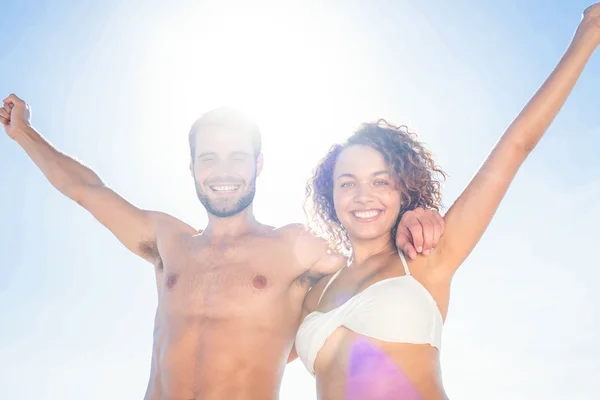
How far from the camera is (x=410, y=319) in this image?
147 inches

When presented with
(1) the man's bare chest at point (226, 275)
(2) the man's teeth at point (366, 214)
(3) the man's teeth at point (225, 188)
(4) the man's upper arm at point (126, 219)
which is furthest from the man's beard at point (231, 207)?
(2) the man's teeth at point (366, 214)

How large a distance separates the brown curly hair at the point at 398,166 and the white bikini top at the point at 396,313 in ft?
2.08

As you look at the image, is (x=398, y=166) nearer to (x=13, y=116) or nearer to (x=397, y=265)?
(x=397, y=265)

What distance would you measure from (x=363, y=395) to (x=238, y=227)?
285cm

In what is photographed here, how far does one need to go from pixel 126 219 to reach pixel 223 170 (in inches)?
54.5

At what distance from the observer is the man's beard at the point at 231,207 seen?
610 cm

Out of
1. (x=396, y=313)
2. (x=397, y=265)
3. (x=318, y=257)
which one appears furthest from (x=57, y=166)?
(x=396, y=313)

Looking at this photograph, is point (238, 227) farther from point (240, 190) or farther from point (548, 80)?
point (548, 80)

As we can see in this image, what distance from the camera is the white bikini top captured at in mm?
3723

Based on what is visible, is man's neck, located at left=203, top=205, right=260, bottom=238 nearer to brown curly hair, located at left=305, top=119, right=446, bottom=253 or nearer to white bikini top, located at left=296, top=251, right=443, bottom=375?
brown curly hair, located at left=305, top=119, right=446, bottom=253

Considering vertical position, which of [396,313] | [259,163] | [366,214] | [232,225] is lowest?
[396,313]

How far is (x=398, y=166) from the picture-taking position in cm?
443

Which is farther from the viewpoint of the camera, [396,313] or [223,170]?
[223,170]

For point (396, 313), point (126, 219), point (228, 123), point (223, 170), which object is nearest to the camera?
point (396, 313)
